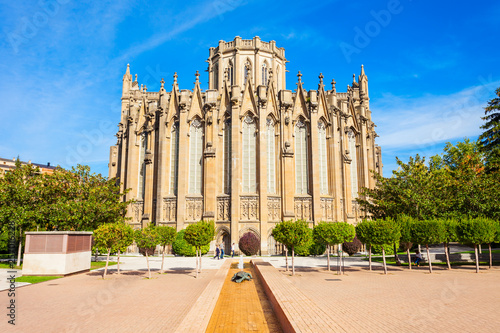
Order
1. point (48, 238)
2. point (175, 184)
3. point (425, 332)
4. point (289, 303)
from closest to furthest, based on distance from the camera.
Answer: point (425, 332)
point (289, 303)
point (48, 238)
point (175, 184)

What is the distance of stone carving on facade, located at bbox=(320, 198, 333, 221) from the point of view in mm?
41531

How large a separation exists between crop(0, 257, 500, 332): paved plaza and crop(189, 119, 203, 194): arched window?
21532 millimetres

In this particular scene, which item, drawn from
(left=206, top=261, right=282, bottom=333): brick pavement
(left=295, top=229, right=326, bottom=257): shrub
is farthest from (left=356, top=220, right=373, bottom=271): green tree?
(left=295, top=229, right=326, bottom=257): shrub

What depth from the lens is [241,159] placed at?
40.5 metres

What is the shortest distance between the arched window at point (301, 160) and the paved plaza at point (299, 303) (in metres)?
22.1

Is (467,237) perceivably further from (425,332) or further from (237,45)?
(237,45)

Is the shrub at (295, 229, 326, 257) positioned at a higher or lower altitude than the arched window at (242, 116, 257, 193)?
lower

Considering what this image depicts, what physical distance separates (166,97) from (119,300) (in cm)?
3384

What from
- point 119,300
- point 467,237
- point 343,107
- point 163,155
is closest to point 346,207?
point 343,107

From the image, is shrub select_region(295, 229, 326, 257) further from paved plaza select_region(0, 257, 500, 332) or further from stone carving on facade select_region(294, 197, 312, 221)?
paved plaza select_region(0, 257, 500, 332)

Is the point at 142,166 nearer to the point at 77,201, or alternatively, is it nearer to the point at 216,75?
the point at 77,201

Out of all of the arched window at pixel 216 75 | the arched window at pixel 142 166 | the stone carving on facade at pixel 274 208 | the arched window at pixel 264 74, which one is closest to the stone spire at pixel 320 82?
the arched window at pixel 264 74

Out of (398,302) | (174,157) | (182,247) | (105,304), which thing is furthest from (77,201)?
(398,302)

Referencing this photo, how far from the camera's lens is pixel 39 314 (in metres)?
10.8
